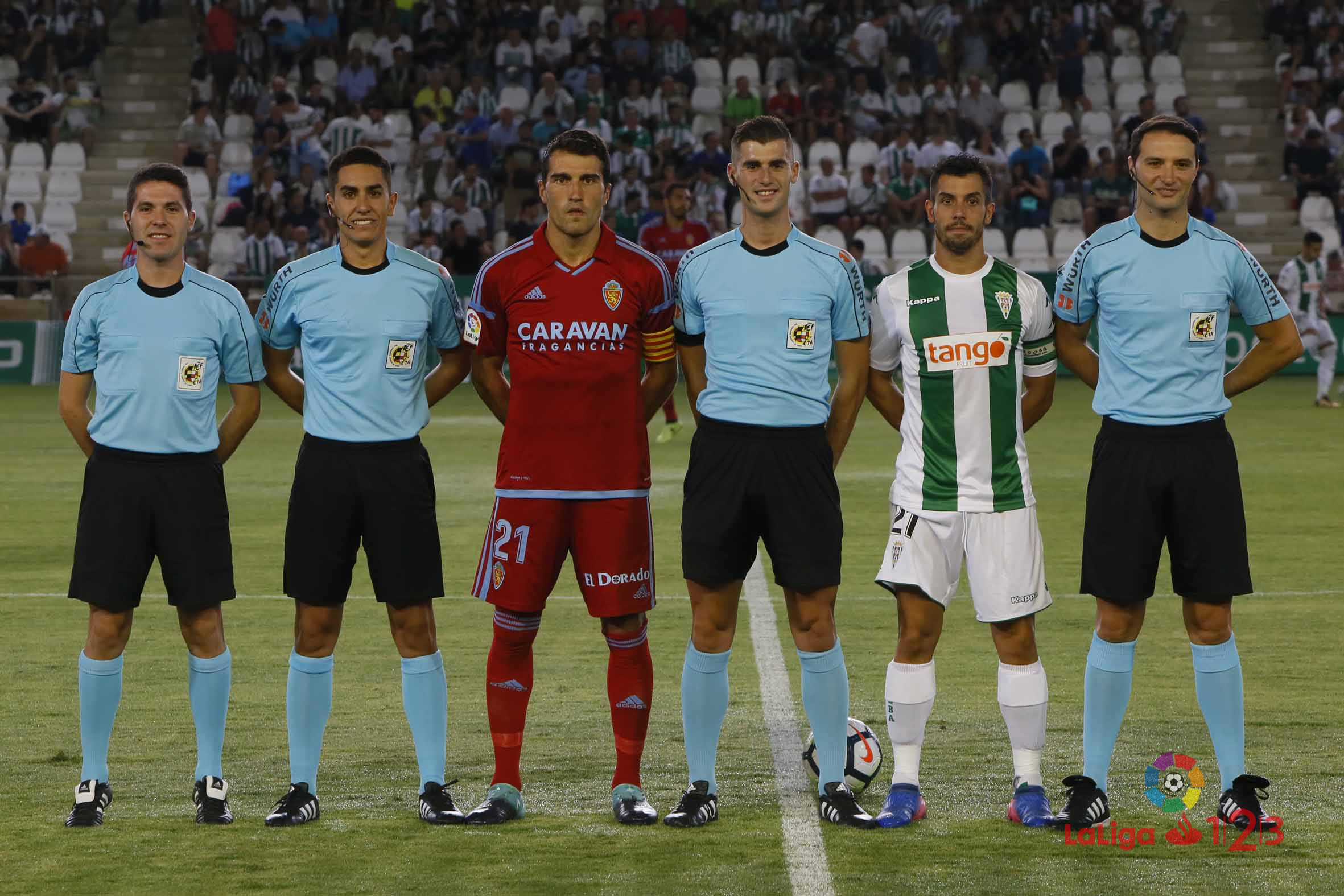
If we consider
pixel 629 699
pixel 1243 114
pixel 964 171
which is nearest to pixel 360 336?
pixel 629 699

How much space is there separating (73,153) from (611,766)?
23.7m

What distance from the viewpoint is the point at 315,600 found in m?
5.46

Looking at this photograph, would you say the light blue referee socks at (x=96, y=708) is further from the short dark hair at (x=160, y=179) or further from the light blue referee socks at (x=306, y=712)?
the short dark hair at (x=160, y=179)

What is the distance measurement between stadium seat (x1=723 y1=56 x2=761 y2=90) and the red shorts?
74.5ft

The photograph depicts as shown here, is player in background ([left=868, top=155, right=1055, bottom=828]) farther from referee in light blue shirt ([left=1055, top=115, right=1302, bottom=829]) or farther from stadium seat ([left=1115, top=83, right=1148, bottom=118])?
stadium seat ([left=1115, top=83, right=1148, bottom=118])

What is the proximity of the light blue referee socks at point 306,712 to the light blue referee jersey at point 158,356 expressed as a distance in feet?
2.45

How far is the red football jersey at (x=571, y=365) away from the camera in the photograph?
5473 millimetres

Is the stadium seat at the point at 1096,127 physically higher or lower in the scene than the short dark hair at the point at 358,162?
higher

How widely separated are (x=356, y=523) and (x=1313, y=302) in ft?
55.0

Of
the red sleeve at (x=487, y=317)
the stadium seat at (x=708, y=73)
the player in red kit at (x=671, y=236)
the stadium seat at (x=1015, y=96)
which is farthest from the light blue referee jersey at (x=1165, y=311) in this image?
the stadium seat at (x=708, y=73)

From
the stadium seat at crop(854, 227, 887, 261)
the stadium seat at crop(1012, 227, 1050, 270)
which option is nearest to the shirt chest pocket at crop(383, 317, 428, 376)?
the stadium seat at crop(854, 227, 887, 261)

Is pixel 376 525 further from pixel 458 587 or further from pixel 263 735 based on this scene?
pixel 458 587

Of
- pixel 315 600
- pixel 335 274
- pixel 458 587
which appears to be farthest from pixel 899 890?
pixel 458 587

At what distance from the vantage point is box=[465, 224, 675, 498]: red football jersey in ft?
18.0
